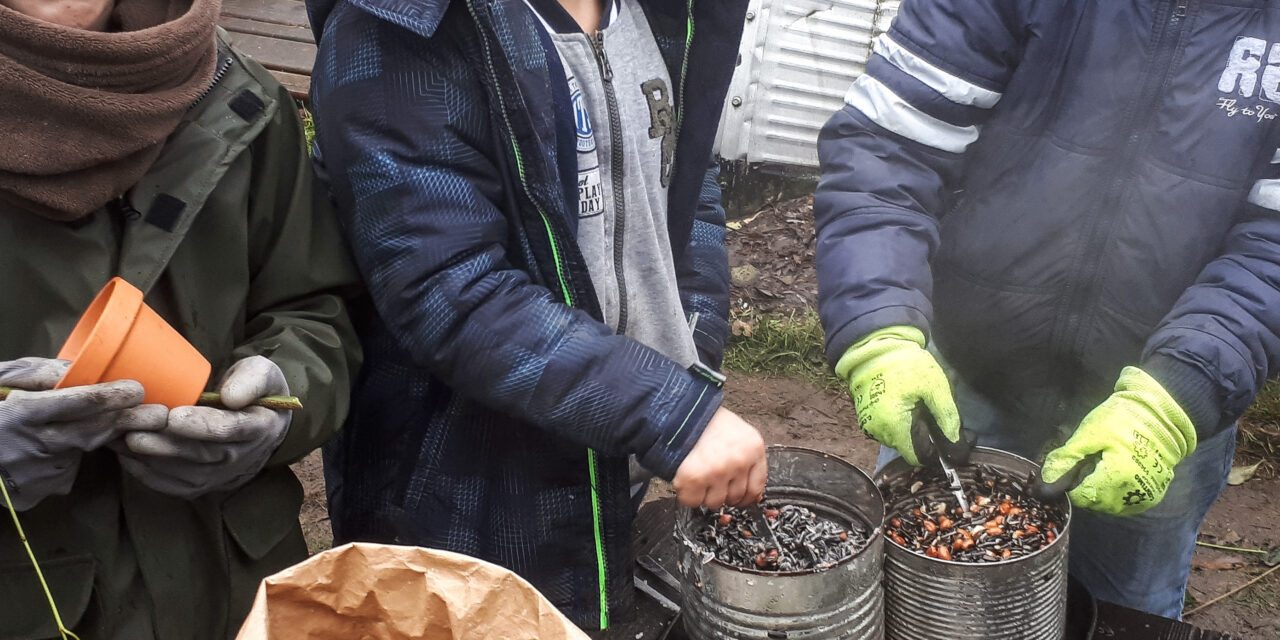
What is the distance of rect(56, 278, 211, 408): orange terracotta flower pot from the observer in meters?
1.30

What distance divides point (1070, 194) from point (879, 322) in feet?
1.54

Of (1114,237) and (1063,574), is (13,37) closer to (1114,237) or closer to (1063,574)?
(1063,574)

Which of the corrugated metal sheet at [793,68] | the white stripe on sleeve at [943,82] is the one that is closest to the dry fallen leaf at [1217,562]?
the white stripe on sleeve at [943,82]

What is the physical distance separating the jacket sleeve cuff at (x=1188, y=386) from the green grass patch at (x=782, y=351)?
9.62 feet

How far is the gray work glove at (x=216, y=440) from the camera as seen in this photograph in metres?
1.40

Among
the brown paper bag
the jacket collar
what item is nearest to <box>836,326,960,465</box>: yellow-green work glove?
the brown paper bag

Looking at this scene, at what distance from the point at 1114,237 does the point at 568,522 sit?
1.23m

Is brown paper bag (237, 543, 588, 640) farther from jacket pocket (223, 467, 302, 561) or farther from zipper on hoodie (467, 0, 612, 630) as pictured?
zipper on hoodie (467, 0, 612, 630)

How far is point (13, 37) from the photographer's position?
53.0 inches

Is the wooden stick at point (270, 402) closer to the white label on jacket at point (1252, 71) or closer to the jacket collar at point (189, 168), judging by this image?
the jacket collar at point (189, 168)

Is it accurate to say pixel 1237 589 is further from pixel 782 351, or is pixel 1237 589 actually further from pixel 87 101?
pixel 87 101

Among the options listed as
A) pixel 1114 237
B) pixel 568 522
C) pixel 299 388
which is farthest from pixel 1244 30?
pixel 299 388

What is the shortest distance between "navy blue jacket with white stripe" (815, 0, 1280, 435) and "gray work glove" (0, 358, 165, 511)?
1.36m

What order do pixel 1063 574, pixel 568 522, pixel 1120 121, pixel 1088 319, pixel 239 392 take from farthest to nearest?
pixel 1088 319
pixel 1120 121
pixel 568 522
pixel 1063 574
pixel 239 392
